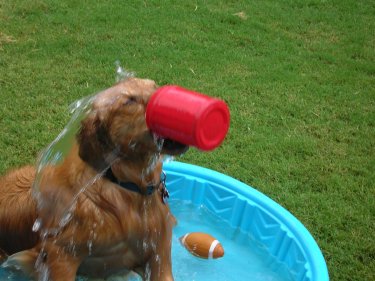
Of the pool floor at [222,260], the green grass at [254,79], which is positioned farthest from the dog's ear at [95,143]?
the green grass at [254,79]

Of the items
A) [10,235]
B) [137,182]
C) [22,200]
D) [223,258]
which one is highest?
[137,182]

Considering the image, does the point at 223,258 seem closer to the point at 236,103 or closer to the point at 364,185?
the point at 364,185

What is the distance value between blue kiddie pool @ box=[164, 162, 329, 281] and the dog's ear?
4.94 ft

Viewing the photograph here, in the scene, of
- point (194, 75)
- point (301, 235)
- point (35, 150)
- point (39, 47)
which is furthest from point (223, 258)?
point (39, 47)

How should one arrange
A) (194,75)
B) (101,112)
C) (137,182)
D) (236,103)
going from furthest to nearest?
(194,75), (236,103), (137,182), (101,112)

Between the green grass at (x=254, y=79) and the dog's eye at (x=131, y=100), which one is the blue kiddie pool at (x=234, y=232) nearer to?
the green grass at (x=254, y=79)

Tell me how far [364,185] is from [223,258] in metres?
1.46

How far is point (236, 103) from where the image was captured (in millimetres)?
6094

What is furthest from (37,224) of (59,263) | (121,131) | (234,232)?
(234,232)

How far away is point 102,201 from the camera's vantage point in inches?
118

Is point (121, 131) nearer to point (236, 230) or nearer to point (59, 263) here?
point (59, 263)

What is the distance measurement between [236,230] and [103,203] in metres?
1.82

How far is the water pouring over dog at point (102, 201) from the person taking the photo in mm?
2777

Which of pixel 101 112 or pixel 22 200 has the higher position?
pixel 101 112
